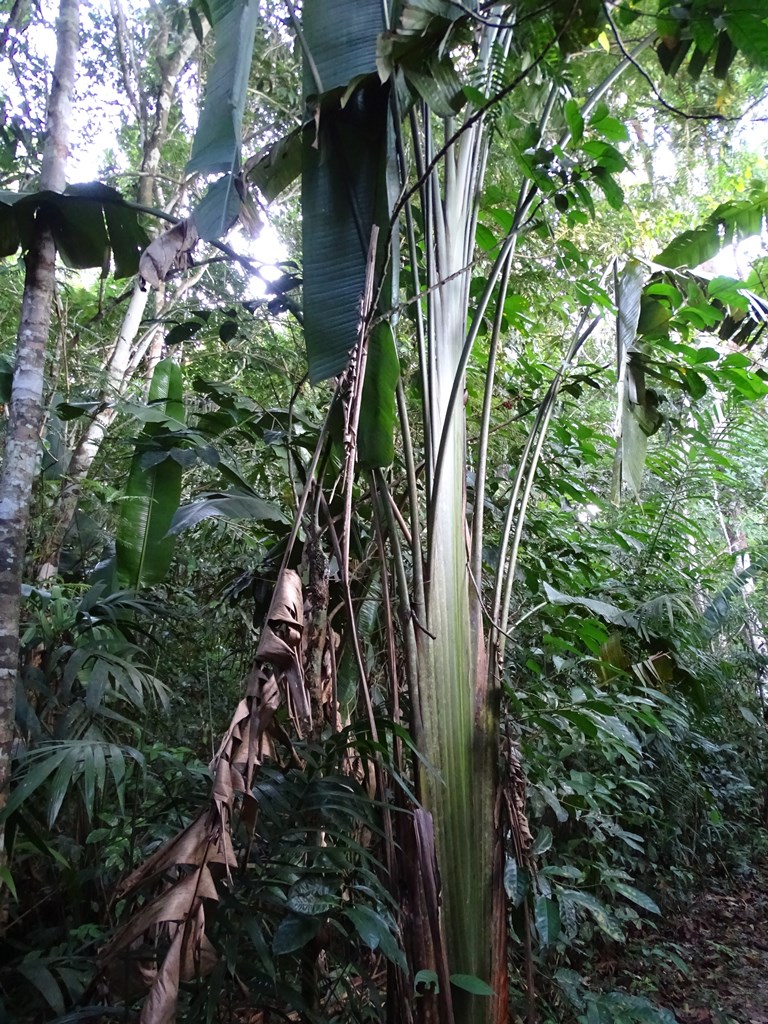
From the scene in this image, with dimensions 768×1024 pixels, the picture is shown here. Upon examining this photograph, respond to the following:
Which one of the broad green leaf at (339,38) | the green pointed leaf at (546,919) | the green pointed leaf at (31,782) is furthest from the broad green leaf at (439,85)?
the green pointed leaf at (546,919)

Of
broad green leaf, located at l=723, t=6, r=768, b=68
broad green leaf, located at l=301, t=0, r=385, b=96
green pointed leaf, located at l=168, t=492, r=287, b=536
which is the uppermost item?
broad green leaf, located at l=723, t=6, r=768, b=68

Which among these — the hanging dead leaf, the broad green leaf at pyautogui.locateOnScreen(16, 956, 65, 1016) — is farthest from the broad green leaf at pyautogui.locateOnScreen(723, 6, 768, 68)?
the broad green leaf at pyautogui.locateOnScreen(16, 956, 65, 1016)

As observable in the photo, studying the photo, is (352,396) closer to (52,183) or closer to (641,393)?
(641,393)

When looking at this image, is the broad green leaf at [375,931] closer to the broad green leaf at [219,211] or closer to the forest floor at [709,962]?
the broad green leaf at [219,211]

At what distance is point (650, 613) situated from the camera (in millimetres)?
3428

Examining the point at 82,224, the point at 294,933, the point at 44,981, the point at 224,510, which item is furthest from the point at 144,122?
the point at 294,933

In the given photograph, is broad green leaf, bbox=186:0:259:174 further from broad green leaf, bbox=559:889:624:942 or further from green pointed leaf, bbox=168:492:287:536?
broad green leaf, bbox=559:889:624:942

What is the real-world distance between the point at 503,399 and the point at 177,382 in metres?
1.51

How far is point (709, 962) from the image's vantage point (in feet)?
10.3

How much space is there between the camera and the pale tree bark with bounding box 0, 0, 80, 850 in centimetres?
176

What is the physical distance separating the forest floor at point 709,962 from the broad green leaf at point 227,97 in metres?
3.13

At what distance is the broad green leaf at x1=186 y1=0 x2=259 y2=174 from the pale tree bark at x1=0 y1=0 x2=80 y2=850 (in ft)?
2.53

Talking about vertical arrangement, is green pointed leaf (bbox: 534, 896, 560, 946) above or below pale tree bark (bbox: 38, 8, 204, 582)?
below

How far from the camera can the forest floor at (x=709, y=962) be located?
2.75 meters
